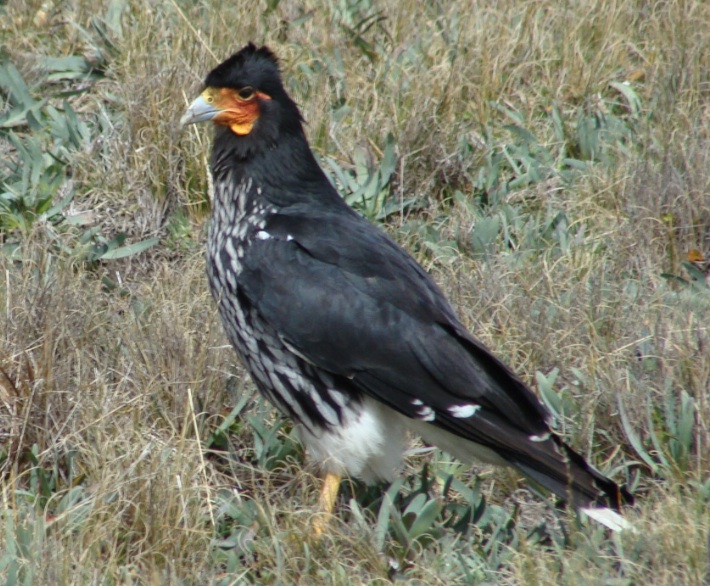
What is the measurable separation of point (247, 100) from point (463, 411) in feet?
4.83

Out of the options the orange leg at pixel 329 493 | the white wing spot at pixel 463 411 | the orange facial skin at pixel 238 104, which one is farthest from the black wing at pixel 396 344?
the orange facial skin at pixel 238 104

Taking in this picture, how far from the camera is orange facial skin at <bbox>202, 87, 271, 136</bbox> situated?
14.6ft

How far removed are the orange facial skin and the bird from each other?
0.12 ft

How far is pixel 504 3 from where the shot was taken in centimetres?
681

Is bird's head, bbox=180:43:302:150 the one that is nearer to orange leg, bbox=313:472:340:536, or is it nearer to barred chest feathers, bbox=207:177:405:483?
barred chest feathers, bbox=207:177:405:483

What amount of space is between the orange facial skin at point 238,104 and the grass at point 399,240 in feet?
2.65

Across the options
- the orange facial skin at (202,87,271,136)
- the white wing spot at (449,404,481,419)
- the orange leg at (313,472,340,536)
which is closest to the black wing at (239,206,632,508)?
the white wing spot at (449,404,481,419)

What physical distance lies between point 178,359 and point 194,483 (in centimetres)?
75

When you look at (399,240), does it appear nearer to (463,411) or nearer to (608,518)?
(463,411)

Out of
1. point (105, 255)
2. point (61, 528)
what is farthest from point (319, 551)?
point (105, 255)

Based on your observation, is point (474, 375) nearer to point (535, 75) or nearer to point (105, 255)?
point (105, 255)

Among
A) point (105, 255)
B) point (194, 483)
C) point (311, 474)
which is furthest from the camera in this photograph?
point (105, 255)

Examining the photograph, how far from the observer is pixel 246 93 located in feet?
14.6

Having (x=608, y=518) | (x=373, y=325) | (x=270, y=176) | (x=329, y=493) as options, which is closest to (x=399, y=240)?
(x=270, y=176)
